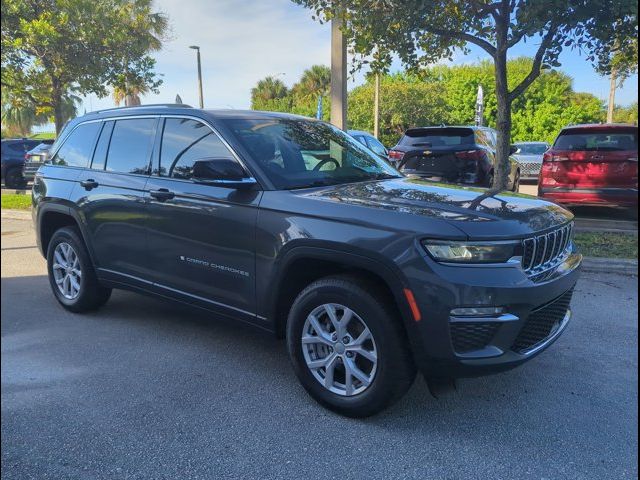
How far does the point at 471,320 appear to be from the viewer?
8.67 ft

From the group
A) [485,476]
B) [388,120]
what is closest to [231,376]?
[485,476]

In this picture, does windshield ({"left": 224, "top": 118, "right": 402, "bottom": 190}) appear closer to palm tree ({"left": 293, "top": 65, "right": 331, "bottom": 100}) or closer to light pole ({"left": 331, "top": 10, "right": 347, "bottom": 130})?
light pole ({"left": 331, "top": 10, "right": 347, "bottom": 130})

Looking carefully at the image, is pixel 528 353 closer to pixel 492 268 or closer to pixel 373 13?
pixel 492 268

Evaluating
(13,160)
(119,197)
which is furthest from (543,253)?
(13,160)

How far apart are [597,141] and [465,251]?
21.8 ft

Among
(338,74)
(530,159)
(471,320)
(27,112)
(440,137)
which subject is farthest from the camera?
(530,159)

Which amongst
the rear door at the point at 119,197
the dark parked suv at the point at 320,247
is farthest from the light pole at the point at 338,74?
the rear door at the point at 119,197

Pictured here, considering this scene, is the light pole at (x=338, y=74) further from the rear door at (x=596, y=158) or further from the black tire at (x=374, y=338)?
the black tire at (x=374, y=338)

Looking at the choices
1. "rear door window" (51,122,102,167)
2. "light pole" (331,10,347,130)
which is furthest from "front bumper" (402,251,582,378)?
"light pole" (331,10,347,130)

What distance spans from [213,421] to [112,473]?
2.05ft

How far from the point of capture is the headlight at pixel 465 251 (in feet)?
8.73

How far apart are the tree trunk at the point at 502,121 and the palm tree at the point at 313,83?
1497 inches

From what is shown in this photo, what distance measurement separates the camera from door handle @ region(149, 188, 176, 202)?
3.85 m

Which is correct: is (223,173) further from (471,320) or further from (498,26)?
(498,26)
